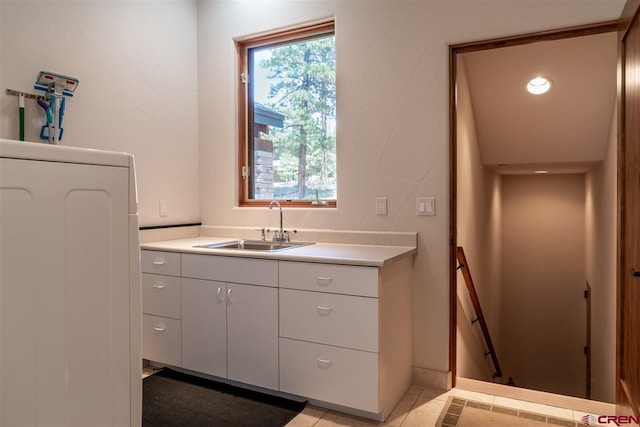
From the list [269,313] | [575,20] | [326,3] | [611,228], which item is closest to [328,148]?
[326,3]

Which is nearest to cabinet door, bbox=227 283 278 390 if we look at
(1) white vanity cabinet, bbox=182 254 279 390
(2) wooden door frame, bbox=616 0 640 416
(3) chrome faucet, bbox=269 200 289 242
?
(1) white vanity cabinet, bbox=182 254 279 390

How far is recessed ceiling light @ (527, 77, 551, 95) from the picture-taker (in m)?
3.17

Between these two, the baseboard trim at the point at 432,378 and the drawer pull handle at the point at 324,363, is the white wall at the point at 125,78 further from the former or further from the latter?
the baseboard trim at the point at 432,378

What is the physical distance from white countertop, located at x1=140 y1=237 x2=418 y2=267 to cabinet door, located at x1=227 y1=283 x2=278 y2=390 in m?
0.19

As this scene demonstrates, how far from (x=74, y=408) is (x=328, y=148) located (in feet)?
7.67

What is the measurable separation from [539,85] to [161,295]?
305 centimetres

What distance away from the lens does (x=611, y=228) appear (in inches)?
127

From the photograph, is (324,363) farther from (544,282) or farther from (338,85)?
(544,282)

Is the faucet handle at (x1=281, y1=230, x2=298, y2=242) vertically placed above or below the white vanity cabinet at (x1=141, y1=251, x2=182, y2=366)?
above

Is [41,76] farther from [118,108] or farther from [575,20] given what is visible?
[575,20]

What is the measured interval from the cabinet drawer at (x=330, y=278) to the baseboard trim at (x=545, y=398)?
3.45 feet

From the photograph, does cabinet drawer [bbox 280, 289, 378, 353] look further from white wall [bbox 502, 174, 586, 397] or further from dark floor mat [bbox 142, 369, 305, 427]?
white wall [bbox 502, 174, 586, 397]

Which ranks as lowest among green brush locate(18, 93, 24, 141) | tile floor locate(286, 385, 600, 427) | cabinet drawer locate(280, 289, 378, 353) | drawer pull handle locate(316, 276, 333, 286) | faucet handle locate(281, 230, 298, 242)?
tile floor locate(286, 385, 600, 427)

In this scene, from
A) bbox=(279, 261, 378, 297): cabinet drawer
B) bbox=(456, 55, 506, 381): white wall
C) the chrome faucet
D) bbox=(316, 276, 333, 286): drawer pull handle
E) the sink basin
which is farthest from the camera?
bbox=(456, 55, 506, 381): white wall
